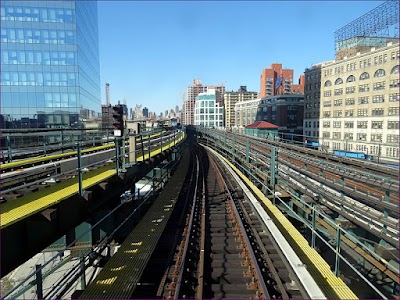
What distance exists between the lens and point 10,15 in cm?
3703

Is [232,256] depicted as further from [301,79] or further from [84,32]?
[301,79]

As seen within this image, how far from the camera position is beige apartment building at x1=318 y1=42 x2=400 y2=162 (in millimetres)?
52728

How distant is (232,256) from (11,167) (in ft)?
20.7

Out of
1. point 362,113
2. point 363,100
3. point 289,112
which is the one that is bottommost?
point 362,113

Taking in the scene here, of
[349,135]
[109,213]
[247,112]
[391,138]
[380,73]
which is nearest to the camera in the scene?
[109,213]

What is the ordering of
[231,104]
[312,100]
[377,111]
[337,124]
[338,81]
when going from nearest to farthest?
[377,111]
[338,81]
[337,124]
[312,100]
[231,104]

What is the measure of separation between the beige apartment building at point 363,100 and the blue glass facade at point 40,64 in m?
43.3

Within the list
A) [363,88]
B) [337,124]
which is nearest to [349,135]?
[337,124]

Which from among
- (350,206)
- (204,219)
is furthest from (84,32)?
(350,206)

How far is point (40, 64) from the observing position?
1503 inches

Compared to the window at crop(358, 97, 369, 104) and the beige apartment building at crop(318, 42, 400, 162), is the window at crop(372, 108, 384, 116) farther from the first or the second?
the window at crop(358, 97, 369, 104)

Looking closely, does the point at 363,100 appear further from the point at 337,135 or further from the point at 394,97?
the point at 337,135

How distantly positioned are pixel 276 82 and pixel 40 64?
119335 mm

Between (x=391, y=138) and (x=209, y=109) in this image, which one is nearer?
(x=391, y=138)
